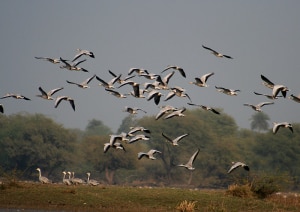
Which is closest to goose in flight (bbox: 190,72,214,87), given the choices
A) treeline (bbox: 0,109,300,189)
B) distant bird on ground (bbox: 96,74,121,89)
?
distant bird on ground (bbox: 96,74,121,89)

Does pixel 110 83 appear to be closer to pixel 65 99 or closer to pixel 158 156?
pixel 65 99

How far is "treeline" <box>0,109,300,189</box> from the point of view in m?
90.5

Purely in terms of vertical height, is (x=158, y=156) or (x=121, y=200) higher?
(x=158, y=156)

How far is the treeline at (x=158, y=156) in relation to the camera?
9050 centimetres

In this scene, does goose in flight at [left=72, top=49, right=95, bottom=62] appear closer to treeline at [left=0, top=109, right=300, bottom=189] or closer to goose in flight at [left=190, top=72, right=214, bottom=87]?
goose in flight at [left=190, top=72, right=214, bottom=87]

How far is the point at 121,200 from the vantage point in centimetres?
3744

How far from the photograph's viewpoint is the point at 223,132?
115 metres

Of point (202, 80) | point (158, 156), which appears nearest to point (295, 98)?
point (202, 80)

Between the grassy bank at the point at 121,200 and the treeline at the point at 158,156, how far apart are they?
4719 cm

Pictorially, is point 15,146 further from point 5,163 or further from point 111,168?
point 111,168

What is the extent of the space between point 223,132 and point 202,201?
7815 centimetres

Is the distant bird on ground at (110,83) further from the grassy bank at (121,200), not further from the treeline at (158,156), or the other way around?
the treeline at (158,156)

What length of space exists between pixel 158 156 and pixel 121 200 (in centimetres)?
6403

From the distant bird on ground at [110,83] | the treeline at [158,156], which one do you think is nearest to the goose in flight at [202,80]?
the distant bird on ground at [110,83]
